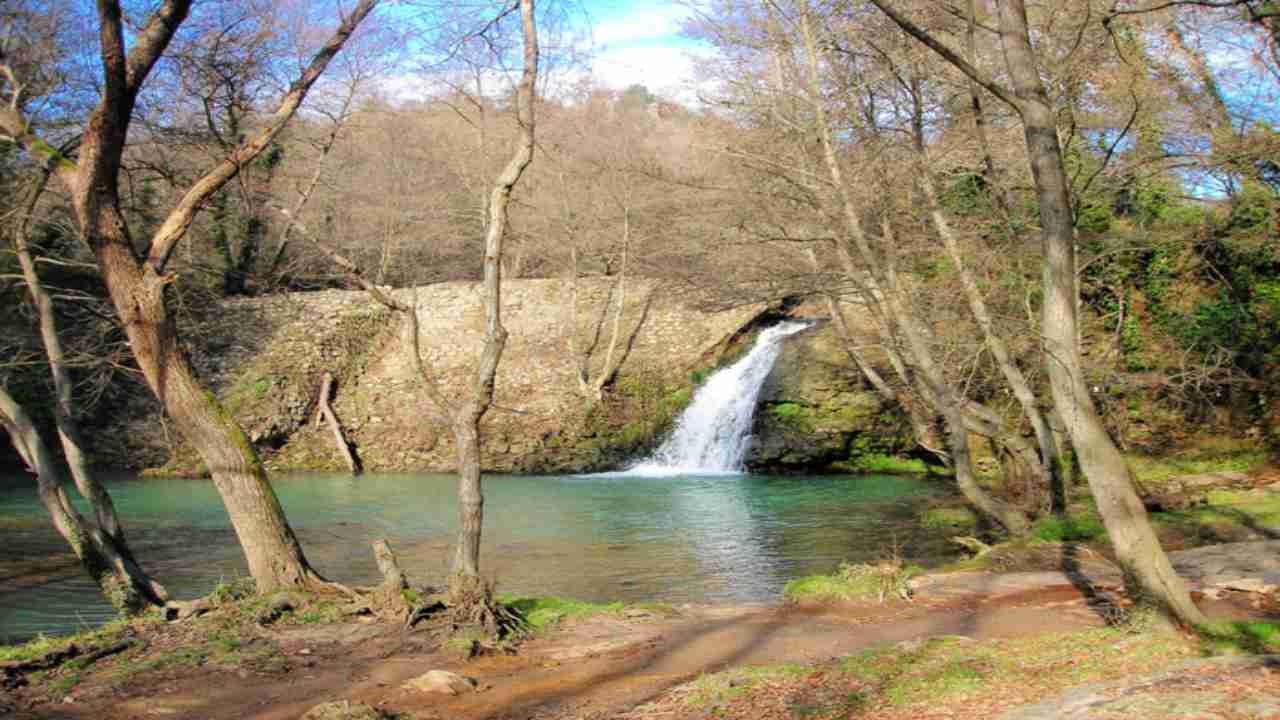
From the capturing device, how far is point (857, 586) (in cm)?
833

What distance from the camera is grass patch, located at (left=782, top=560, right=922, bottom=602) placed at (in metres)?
8.18

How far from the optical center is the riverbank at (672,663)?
16.4ft

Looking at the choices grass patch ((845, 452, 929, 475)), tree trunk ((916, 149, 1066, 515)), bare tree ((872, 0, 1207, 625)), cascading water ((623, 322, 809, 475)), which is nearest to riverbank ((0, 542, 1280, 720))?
bare tree ((872, 0, 1207, 625))

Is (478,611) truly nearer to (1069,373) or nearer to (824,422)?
(1069,373)

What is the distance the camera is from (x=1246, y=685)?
454 centimetres

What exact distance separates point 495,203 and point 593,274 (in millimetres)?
18948

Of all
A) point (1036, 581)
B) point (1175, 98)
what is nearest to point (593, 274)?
point (1175, 98)

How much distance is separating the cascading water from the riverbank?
42.6 ft

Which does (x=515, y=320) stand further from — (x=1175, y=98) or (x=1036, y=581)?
(x=1036, y=581)

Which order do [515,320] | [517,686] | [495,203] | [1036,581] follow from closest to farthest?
[517,686]
[495,203]
[1036,581]
[515,320]

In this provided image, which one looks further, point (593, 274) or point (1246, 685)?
point (593, 274)

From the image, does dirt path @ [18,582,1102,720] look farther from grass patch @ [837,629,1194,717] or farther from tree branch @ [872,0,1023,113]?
tree branch @ [872,0,1023,113]

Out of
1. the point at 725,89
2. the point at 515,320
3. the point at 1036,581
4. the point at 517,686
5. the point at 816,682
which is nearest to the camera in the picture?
the point at 816,682

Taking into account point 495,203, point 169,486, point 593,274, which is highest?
point 593,274
